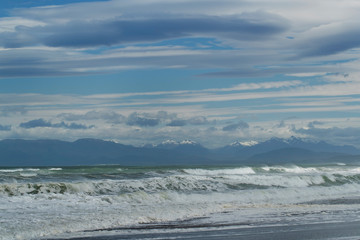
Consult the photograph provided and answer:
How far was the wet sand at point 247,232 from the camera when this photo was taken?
1733cm

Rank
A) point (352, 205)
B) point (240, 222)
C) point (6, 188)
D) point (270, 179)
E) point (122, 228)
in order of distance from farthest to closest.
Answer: point (270, 179) < point (6, 188) < point (352, 205) < point (240, 222) < point (122, 228)

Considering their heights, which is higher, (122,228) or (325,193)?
(122,228)

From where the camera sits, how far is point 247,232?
18.4m

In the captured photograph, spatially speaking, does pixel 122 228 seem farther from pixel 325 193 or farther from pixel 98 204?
pixel 325 193

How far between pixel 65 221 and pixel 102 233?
101 inches

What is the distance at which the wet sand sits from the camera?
56.9 feet

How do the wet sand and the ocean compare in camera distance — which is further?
the ocean

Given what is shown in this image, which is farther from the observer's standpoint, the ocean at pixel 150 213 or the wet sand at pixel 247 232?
the ocean at pixel 150 213

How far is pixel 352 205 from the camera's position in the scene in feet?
93.6

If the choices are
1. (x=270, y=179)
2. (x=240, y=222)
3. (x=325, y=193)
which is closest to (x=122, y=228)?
(x=240, y=222)

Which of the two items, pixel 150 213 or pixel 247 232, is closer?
pixel 247 232

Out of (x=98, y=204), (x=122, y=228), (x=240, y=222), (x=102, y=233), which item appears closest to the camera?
(x=102, y=233)

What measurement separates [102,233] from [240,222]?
18.9 feet

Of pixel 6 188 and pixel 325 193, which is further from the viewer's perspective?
pixel 325 193
